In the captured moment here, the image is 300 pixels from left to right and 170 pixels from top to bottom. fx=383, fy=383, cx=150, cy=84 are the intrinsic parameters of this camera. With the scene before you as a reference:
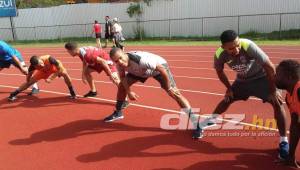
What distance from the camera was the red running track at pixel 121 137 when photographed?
516 centimetres

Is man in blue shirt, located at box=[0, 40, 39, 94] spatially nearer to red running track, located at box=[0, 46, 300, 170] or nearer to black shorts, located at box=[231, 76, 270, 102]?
red running track, located at box=[0, 46, 300, 170]

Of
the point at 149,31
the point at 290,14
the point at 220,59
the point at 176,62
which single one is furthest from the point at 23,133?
the point at 149,31

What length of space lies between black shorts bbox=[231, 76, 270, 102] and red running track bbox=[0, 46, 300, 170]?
0.73 meters

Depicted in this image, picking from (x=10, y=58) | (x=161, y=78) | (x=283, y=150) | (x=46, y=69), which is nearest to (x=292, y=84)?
(x=283, y=150)

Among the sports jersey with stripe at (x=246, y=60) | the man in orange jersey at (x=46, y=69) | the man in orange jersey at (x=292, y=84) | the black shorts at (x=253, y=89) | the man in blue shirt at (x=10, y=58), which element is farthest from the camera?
the man in blue shirt at (x=10, y=58)

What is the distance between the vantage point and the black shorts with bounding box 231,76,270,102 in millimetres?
5066

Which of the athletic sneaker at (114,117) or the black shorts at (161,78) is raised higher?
the black shorts at (161,78)

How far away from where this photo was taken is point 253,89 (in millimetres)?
5188

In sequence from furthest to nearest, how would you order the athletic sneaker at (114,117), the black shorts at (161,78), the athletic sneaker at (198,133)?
the athletic sneaker at (114,117), the black shorts at (161,78), the athletic sneaker at (198,133)

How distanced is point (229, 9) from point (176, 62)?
488 inches

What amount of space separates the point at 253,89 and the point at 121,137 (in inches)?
89.5

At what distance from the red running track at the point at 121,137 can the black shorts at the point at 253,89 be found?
734 mm

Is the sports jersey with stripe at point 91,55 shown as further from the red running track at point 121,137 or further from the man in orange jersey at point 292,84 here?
the man in orange jersey at point 292,84

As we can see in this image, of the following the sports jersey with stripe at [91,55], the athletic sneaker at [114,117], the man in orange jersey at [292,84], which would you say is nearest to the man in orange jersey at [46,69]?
the sports jersey with stripe at [91,55]
